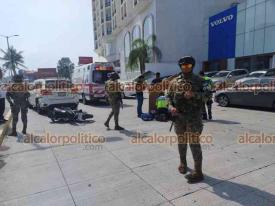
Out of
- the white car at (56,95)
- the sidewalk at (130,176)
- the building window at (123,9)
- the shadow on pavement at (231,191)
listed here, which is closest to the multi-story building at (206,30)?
the building window at (123,9)

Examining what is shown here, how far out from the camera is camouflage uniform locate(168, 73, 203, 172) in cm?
396

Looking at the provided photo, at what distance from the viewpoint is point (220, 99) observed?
1311 centimetres

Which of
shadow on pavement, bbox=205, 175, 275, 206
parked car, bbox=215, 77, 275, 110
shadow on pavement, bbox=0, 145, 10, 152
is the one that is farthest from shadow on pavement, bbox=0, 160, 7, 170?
parked car, bbox=215, 77, 275, 110

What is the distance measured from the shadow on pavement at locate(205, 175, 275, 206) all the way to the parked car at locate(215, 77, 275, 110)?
778 centimetres

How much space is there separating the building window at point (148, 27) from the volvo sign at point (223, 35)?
7175 millimetres

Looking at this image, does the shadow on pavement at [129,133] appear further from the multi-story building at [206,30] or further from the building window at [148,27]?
the building window at [148,27]

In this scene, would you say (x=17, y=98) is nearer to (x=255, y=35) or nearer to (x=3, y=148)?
(x=3, y=148)

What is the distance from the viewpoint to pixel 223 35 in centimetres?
3002

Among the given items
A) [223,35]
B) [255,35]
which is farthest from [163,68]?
[255,35]

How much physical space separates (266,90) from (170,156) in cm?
731

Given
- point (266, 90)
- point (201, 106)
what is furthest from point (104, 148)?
point (266, 90)

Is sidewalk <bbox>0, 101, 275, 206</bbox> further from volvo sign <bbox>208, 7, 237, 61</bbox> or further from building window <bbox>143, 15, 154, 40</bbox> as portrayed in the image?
building window <bbox>143, 15, 154, 40</bbox>

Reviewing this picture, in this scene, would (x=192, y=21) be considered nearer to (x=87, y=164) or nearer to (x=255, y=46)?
(x=255, y=46)

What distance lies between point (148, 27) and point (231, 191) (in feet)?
111
